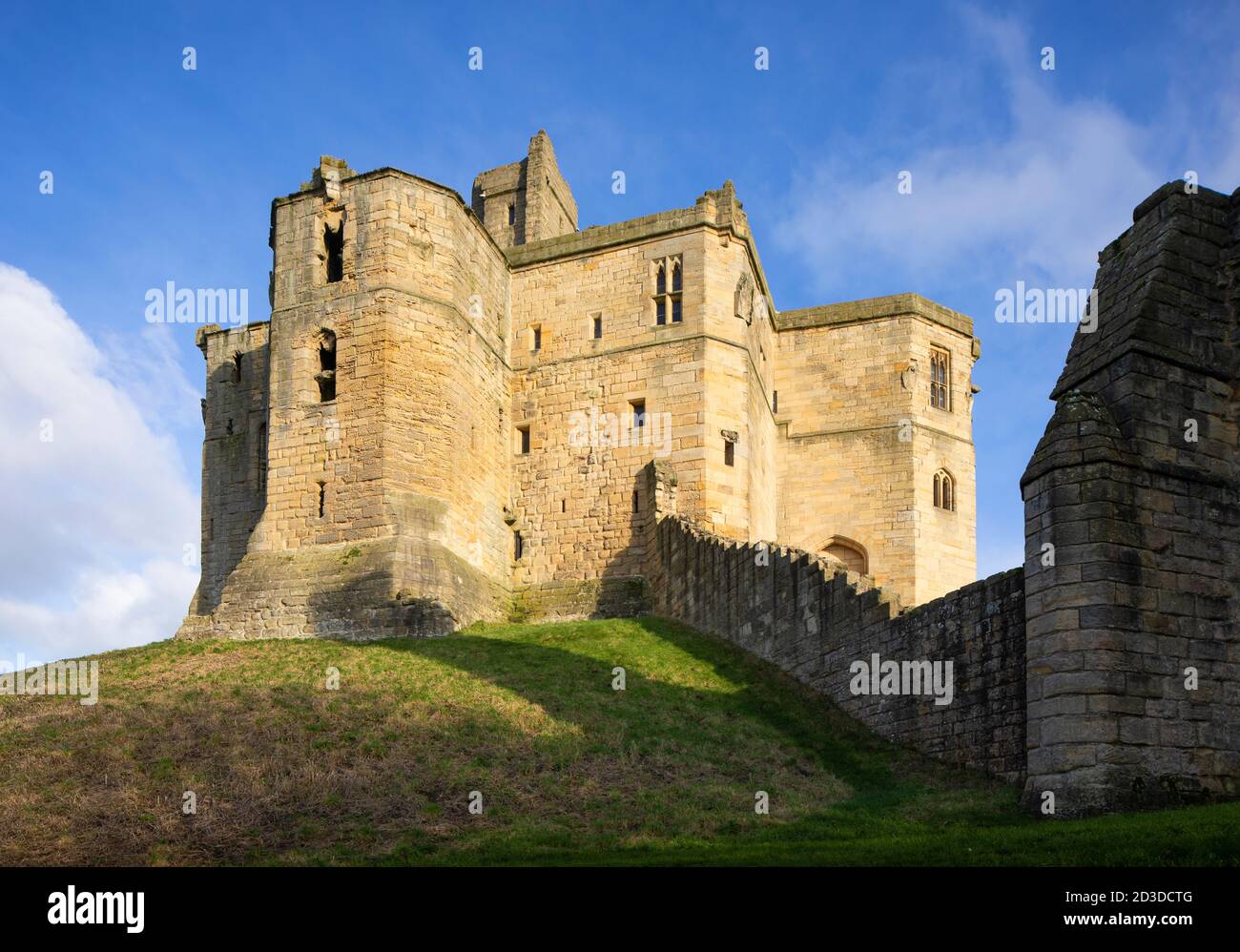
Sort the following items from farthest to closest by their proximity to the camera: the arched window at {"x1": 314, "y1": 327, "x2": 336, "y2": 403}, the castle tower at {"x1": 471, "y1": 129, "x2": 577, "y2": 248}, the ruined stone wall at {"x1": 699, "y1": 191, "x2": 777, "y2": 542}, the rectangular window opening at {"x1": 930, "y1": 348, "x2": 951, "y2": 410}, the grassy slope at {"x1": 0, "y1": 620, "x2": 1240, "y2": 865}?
the castle tower at {"x1": 471, "y1": 129, "x2": 577, "y2": 248}, the rectangular window opening at {"x1": 930, "y1": 348, "x2": 951, "y2": 410}, the ruined stone wall at {"x1": 699, "y1": 191, "x2": 777, "y2": 542}, the arched window at {"x1": 314, "y1": 327, "x2": 336, "y2": 403}, the grassy slope at {"x1": 0, "y1": 620, "x2": 1240, "y2": 865}

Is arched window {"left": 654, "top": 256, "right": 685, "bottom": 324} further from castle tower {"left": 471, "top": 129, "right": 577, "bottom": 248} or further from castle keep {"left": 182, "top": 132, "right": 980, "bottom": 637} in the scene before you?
castle tower {"left": 471, "top": 129, "right": 577, "bottom": 248}

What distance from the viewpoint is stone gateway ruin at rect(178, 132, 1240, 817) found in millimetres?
13812

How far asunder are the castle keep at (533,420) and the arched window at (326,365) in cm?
7

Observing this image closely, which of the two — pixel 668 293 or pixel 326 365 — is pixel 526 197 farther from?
pixel 326 365

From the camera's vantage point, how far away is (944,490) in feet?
124

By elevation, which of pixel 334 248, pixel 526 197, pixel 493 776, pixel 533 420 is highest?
pixel 526 197

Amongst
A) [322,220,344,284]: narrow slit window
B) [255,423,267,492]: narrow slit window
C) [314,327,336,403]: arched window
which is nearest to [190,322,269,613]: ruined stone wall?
[255,423,267,492]: narrow slit window

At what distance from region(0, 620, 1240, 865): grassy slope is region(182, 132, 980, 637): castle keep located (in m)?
6.64

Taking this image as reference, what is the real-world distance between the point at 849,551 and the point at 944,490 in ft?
11.4

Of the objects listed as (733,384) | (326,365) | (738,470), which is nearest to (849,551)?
(738,470)

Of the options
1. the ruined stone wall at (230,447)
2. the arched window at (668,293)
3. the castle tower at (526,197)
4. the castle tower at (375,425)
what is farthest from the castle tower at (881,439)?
the ruined stone wall at (230,447)

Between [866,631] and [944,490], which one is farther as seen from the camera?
[944,490]
